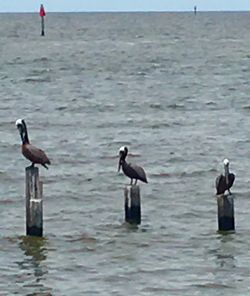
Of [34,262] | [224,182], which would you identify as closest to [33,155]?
[34,262]

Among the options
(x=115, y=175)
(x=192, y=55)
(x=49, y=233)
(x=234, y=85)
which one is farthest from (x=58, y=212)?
(x=192, y=55)

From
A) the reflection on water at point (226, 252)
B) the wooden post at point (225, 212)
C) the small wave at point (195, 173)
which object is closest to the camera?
the reflection on water at point (226, 252)

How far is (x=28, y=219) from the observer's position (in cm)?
1916

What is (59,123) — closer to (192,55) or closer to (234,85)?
(234,85)

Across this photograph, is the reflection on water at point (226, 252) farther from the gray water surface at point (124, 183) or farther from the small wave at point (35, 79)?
the small wave at point (35, 79)

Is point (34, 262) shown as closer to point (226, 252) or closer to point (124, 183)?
point (226, 252)

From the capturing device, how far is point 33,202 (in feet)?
61.1

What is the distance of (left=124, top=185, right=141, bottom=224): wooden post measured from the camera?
65.2 feet

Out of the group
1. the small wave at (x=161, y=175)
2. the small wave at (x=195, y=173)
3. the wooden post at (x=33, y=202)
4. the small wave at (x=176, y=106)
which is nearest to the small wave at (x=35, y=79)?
the small wave at (x=176, y=106)

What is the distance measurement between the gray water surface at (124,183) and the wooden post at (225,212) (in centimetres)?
24

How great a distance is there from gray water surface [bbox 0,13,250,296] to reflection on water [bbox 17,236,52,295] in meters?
0.02

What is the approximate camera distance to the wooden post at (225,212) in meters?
19.1

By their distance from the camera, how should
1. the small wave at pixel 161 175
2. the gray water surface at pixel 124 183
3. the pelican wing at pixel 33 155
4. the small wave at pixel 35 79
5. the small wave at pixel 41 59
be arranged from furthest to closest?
1. the small wave at pixel 41 59
2. the small wave at pixel 35 79
3. the small wave at pixel 161 175
4. the pelican wing at pixel 33 155
5. the gray water surface at pixel 124 183

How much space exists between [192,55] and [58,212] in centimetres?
6163
